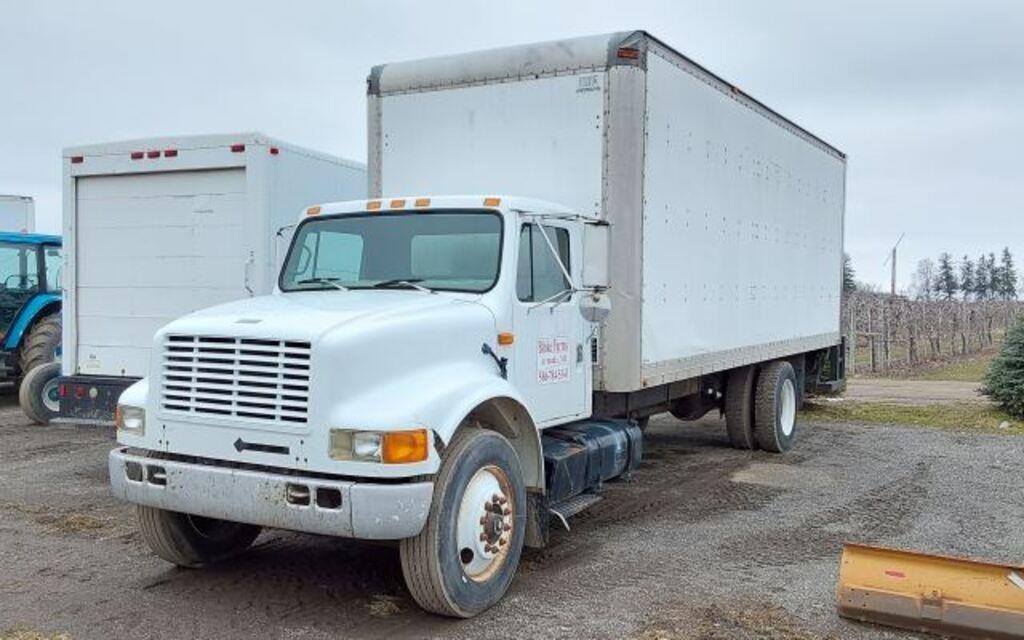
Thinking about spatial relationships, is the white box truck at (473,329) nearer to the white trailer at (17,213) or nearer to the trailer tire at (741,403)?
the trailer tire at (741,403)

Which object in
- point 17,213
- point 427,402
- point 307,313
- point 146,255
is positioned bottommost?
point 427,402

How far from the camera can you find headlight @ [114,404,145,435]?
5.26 metres

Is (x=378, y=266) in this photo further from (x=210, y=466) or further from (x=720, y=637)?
(x=720, y=637)

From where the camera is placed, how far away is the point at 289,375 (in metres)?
4.79

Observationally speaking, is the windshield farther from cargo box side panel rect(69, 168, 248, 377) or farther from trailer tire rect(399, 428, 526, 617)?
cargo box side panel rect(69, 168, 248, 377)

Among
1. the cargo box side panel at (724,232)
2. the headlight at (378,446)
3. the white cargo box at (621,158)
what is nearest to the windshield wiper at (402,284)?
the headlight at (378,446)

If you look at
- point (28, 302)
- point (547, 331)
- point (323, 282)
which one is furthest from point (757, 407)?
point (28, 302)

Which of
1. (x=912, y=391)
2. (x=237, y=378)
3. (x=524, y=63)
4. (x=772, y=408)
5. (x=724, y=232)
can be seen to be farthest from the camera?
(x=912, y=391)

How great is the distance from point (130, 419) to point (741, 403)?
7292 millimetres

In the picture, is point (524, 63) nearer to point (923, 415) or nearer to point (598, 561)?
point (598, 561)

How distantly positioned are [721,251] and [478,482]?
4612mm

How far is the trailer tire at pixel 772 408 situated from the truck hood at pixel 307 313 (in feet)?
20.1

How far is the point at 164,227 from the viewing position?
916 cm

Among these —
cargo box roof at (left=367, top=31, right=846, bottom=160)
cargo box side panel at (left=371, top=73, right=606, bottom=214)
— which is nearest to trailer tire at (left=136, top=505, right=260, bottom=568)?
cargo box side panel at (left=371, top=73, right=606, bottom=214)
